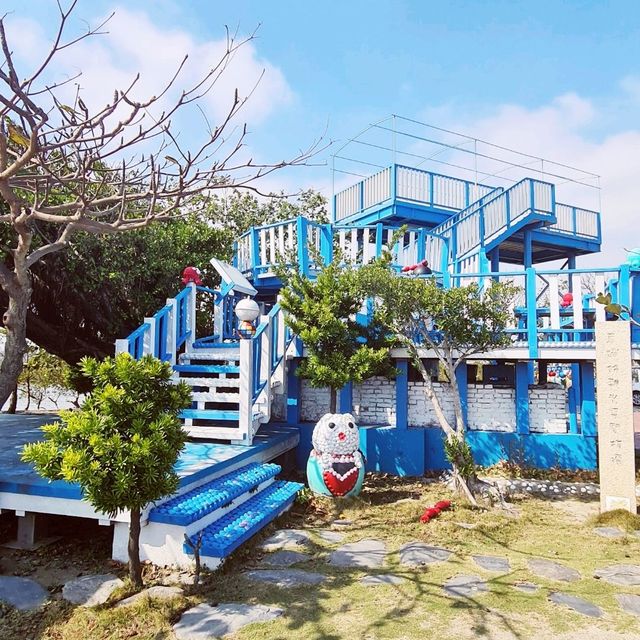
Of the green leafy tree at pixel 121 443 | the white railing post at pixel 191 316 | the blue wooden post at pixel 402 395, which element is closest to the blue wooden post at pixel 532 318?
the blue wooden post at pixel 402 395

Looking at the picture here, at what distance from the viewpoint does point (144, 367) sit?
4020 millimetres

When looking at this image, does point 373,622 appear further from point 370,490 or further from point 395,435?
point 395,435

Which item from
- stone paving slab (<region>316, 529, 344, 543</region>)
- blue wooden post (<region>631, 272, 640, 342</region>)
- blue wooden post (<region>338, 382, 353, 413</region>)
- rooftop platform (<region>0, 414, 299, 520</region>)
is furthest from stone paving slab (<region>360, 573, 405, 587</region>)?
blue wooden post (<region>631, 272, 640, 342</region>)

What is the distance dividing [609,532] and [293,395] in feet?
15.7

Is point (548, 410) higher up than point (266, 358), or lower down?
lower down

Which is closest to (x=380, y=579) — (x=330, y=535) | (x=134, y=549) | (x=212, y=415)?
(x=330, y=535)

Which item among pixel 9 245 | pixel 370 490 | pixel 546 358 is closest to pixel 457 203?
pixel 546 358

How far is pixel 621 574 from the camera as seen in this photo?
441 centimetres

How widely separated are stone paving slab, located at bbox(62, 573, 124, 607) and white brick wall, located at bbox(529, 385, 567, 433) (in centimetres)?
611

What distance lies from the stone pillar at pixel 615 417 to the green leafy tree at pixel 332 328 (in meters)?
2.77

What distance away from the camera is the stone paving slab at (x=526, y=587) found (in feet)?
13.3

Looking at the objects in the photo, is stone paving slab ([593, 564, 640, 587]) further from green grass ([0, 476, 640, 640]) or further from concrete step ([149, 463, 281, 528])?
concrete step ([149, 463, 281, 528])

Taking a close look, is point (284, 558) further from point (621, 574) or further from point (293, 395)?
point (293, 395)

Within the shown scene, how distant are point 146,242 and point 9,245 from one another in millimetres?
2341
